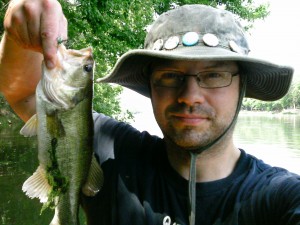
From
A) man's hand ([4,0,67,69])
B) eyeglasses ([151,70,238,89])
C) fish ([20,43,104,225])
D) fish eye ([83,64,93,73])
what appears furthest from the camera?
fish eye ([83,64,93,73])

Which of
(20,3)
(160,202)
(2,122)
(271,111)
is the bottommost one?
(271,111)

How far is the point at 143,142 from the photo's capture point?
264 cm

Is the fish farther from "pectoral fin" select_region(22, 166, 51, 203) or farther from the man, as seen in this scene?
the man

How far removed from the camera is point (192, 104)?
2.21 metres

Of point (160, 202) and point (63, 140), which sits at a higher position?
point (63, 140)

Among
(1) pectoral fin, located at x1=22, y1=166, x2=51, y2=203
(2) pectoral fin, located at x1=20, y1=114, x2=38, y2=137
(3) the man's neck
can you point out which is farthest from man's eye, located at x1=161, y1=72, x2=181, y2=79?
(1) pectoral fin, located at x1=22, y1=166, x2=51, y2=203

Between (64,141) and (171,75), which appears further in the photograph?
(64,141)

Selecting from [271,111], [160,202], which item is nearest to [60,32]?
[160,202]

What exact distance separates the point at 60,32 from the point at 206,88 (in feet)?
3.01

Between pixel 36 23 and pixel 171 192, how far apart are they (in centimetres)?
124

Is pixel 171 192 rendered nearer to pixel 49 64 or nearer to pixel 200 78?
pixel 200 78

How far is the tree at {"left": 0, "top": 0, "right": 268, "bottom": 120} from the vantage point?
30.6ft

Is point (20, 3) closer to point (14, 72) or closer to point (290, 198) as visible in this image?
point (14, 72)

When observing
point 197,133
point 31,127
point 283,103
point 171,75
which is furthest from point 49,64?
point 283,103
